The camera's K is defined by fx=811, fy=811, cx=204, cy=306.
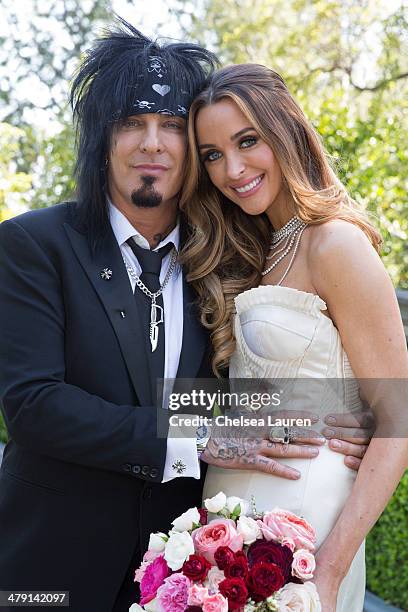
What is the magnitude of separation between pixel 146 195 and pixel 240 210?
0.48 meters

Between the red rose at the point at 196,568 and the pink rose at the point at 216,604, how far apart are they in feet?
0.28

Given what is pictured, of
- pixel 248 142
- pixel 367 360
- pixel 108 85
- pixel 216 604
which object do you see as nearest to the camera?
pixel 216 604

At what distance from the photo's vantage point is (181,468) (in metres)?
2.72

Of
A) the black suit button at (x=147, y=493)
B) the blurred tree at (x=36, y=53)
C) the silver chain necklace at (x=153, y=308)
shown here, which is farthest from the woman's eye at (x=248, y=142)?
the blurred tree at (x=36, y=53)

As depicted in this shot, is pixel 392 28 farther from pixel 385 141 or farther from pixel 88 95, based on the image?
pixel 88 95

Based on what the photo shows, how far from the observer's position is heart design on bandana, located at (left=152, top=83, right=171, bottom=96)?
311 cm

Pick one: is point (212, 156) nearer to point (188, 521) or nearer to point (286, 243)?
point (286, 243)

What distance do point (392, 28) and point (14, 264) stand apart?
9119 millimetres

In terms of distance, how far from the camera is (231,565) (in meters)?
2.23

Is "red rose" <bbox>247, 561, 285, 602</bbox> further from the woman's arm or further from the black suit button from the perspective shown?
the black suit button

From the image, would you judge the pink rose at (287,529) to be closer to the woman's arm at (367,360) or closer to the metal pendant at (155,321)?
the woman's arm at (367,360)

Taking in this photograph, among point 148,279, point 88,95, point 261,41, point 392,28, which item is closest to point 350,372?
point 148,279

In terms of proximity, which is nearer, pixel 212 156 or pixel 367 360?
pixel 367 360

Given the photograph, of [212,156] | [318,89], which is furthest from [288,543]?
[318,89]
